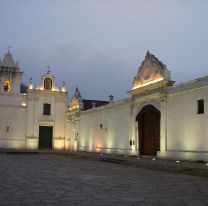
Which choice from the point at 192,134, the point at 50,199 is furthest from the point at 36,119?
the point at 50,199

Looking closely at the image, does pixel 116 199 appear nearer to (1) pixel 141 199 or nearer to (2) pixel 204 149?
(1) pixel 141 199

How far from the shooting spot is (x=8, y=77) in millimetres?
37031

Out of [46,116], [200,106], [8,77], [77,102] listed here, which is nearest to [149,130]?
[200,106]

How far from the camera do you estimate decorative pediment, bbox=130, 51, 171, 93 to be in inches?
782

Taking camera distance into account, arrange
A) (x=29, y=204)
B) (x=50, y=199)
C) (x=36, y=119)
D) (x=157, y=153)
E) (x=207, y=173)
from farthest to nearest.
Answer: (x=36, y=119) → (x=157, y=153) → (x=207, y=173) → (x=50, y=199) → (x=29, y=204)

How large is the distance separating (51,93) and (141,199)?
3247 cm

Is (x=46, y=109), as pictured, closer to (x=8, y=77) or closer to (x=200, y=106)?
(x=8, y=77)

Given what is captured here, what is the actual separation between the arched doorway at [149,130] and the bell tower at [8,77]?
1932 centimetres

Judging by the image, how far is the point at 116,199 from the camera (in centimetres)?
695

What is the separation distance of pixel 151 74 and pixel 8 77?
20876mm

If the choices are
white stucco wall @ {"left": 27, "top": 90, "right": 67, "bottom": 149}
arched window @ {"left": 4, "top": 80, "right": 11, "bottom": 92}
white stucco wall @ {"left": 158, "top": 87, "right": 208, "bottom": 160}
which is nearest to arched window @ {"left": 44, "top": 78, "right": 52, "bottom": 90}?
white stucco wall @ {"left": 27, "top": 90, "right": 67, "bottom": 149}

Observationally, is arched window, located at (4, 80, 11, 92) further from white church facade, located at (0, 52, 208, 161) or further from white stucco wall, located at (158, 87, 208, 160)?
white stucco wall, located at (158, 87, 208, 160)

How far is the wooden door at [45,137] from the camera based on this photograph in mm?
37938

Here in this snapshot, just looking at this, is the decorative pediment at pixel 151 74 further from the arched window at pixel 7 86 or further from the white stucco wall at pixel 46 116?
the arched window at pixel 7 86
